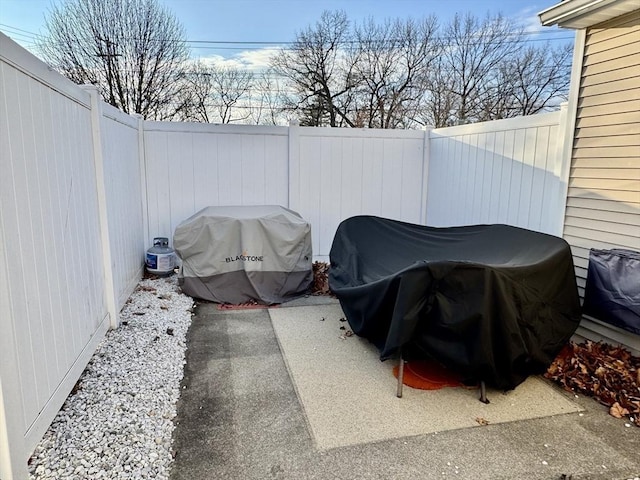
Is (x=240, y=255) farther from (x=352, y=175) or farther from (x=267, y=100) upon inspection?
(x=267, y=100)

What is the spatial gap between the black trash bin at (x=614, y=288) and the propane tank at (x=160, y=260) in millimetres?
4191

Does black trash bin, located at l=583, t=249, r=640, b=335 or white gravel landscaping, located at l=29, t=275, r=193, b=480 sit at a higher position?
black trash bin, located at l=583, t=249, r=640, b=335

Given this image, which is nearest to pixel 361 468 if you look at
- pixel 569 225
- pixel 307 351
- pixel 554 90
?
pixel 307 351

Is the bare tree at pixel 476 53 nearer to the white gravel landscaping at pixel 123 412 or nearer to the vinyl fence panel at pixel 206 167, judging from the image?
the vinyl fence panel at pixel 206 167

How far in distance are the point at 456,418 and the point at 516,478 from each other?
1.67ft

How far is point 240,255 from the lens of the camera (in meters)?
4.30

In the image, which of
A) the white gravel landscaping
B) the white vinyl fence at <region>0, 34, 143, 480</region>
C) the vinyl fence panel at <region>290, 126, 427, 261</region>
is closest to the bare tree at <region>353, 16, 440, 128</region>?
the vinyl fence panel at <region>290, 126, 427, 261</region>

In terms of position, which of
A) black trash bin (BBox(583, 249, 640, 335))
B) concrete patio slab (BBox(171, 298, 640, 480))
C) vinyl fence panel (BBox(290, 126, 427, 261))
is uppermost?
vinyl fence panel (BBox(290, 126, 427, 261))

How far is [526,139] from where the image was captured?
4.02 meters

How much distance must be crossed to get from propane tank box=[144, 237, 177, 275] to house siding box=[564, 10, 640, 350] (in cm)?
413

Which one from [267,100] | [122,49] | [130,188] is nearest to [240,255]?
[130,188]

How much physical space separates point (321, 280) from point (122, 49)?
34.9ft

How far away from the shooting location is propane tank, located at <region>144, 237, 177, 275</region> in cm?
482

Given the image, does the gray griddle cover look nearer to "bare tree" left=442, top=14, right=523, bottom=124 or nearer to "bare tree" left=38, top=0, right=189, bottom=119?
"bare tree" left=38, top=0, right=189, bottom=119
